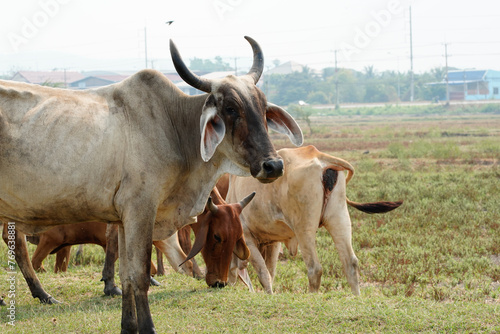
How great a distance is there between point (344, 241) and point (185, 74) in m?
3.53

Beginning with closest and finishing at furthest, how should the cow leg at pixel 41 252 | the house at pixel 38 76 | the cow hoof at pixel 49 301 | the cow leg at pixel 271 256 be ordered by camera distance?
the cow hoof at pixel 49 301 < the cow leg at pixel 41 252 < the cow leg at pixel 271 256 < the house at pixel 38 76

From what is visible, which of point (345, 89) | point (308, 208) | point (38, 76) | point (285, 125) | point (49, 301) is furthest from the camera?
point (345, 89)

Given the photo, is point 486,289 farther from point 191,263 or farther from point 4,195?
point 4,195

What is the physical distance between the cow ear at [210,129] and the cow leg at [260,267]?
330 centimetres

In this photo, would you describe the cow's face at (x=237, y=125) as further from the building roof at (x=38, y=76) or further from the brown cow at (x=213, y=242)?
the building roof at (x=38, y=76)

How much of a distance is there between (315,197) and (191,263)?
5.70ft

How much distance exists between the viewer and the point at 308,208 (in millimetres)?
8039

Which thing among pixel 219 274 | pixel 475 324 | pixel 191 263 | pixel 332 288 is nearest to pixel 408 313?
pixel 475 324

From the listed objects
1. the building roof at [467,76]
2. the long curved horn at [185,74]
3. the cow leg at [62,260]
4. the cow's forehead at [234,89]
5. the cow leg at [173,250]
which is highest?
the building roof at [467,76]

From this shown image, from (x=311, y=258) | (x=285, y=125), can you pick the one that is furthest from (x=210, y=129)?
(x=311, y=258)

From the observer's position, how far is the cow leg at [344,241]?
7836 millimetres

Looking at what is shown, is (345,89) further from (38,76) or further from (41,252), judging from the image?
(41,252)

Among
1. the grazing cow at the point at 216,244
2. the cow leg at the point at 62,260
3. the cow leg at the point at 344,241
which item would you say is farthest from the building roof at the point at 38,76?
the grazing cow at the point at 216,244

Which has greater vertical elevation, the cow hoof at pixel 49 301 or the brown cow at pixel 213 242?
the brown cow at pixel 213 242
